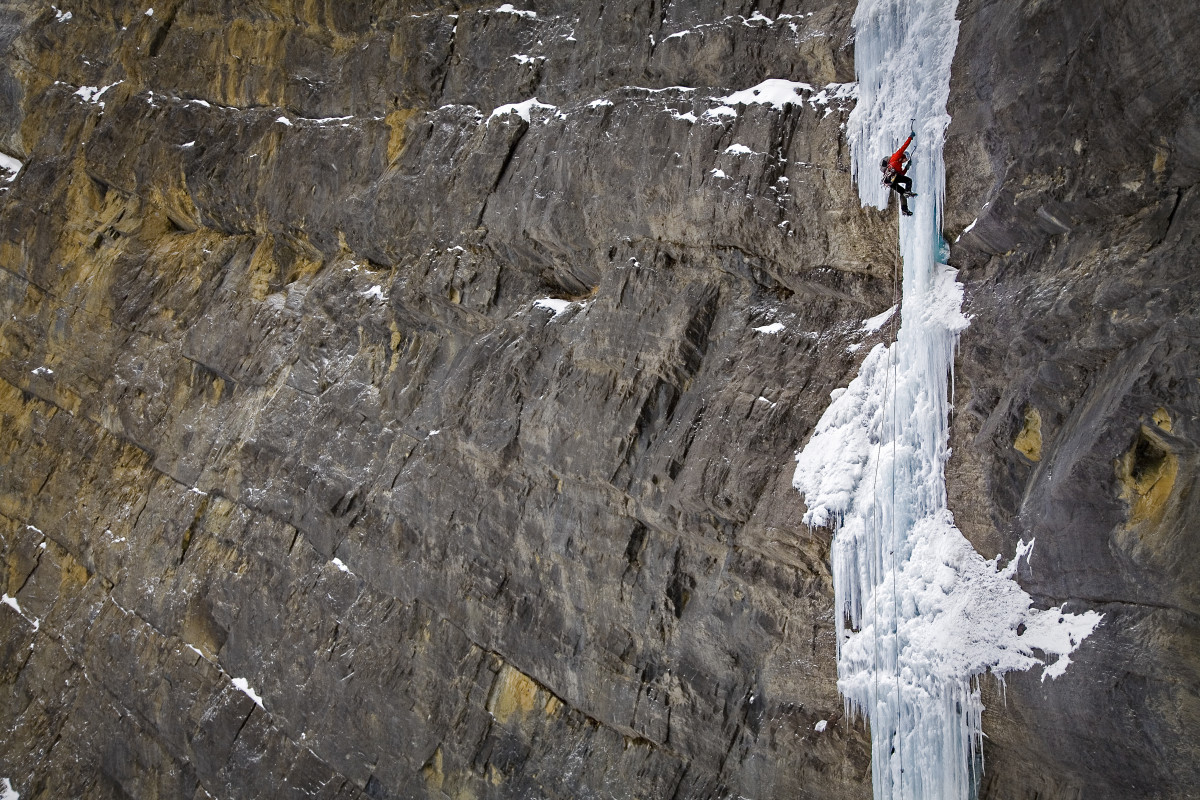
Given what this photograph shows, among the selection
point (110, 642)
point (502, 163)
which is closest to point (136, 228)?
point (110, 642)

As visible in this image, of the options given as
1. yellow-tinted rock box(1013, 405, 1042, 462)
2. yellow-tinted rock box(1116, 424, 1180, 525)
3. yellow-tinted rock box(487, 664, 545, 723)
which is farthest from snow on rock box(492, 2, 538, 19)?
yellow-tinted rock box(1116, 424, 1180, 525)

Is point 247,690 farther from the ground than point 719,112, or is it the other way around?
Answer: point 719,112

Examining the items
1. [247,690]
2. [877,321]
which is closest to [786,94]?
[877,321]

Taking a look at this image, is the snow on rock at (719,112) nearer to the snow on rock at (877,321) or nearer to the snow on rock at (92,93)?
the snow on rock at (877,321)

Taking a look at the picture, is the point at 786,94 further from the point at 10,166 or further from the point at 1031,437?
the point at 10,166

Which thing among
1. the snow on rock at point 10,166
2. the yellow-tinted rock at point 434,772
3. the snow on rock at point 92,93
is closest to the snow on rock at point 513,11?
the snow on rock at point 92,93

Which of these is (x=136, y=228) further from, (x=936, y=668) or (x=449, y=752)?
(x=936, y=668)

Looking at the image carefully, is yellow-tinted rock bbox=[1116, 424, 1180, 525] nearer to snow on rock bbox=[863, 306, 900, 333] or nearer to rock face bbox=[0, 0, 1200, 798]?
rock face bbox=[0, 0, 1200, 798]
